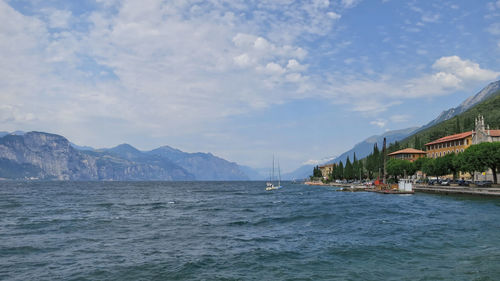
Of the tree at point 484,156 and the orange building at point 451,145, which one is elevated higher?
the orange building at point 451,145

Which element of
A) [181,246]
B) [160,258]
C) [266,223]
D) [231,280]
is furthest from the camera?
[266,223]

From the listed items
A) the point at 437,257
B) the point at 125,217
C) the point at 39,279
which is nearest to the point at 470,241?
the point at 437,257

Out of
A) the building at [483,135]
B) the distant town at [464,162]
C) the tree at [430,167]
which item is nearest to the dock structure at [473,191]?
the distant town at [464,162]

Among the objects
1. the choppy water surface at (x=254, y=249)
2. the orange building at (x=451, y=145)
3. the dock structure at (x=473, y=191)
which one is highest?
the orange building at (x=451, y=145)

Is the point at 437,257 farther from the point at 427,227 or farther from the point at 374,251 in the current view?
the point at 427,227

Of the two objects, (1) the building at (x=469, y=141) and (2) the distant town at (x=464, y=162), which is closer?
(2) the distant town at (x=464, y=162)

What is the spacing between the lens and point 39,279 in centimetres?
2327

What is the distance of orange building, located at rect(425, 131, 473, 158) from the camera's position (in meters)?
152

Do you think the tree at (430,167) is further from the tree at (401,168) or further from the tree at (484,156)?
the tree at (484,156)

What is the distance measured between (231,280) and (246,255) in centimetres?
656

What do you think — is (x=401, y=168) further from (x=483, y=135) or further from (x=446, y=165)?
(x=446, y=165)

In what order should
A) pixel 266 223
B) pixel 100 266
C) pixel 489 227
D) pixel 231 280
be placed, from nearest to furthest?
pixel 231 280
pixel 100 266
pixel 489 227
pixel 266 223

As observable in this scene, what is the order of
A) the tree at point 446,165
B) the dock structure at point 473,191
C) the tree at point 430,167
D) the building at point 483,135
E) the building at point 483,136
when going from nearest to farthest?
1. the dock structure at point 473,191
2. the tree at point 446,165
3. the tree at point 430,167
4. the building at point 483,136
5. the building at point 483,135

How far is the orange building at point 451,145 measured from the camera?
15250 centimetres
